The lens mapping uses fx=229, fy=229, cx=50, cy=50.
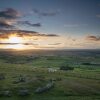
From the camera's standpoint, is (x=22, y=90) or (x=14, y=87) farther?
(x=14, y=87)

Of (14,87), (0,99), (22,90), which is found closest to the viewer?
(0,99)

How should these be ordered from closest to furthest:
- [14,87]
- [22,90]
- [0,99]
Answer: [0,99]
[22,90]
[14,87]

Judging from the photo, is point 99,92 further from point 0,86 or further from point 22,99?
point 0,86

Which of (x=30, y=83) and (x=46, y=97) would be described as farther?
(x=30, y=83)

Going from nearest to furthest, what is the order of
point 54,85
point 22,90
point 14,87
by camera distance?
point 22,90 < point 14,87 < point 54,85

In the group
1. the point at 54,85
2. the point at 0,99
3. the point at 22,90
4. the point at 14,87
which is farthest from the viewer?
the point at 54,85

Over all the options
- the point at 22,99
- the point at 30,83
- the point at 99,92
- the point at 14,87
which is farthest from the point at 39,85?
the point at 99,92

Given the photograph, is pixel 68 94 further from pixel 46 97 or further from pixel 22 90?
pixel 22 90

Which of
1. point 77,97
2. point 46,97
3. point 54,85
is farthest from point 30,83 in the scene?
point 77,97
